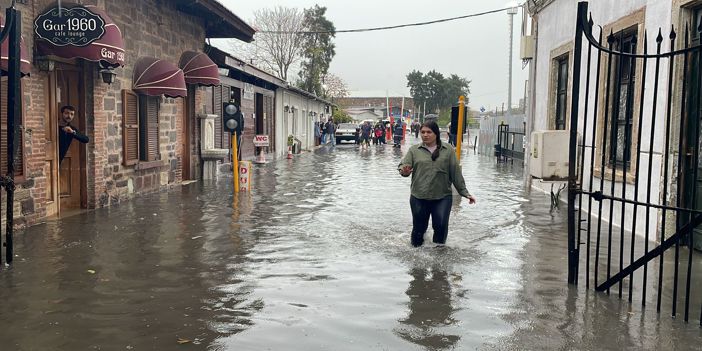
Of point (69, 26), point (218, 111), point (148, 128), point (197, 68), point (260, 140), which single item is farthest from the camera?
point (260, 140)

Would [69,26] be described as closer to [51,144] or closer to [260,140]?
[51,144]

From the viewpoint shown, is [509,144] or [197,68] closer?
[197,68]

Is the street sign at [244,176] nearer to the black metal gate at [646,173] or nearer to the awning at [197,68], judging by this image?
the awning at [197,68]

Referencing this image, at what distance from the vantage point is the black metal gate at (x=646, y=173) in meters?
5.21

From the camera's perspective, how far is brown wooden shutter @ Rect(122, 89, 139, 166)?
12039 millimetres

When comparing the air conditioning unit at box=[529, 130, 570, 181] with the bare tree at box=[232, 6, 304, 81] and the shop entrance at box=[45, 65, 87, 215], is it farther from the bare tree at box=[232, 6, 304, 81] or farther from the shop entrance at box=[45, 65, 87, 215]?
the bare tree at box=[232, 6, 304, 81]

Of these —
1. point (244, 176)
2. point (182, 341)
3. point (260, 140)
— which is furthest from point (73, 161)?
point (260, 140)

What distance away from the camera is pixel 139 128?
12.8 metres

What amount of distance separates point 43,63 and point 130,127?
313 centimetres

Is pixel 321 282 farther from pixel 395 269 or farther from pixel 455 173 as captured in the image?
pixel 455 173

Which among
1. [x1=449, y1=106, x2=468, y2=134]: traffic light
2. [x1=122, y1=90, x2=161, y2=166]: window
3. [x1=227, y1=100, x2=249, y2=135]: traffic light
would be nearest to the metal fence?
[x1=449, y1=106, x2=468, y2=134]: traffic light

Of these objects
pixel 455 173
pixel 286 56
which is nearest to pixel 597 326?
pixel 455 173

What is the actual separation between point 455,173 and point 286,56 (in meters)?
49.2

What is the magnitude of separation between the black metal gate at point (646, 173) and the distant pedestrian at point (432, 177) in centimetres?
142
